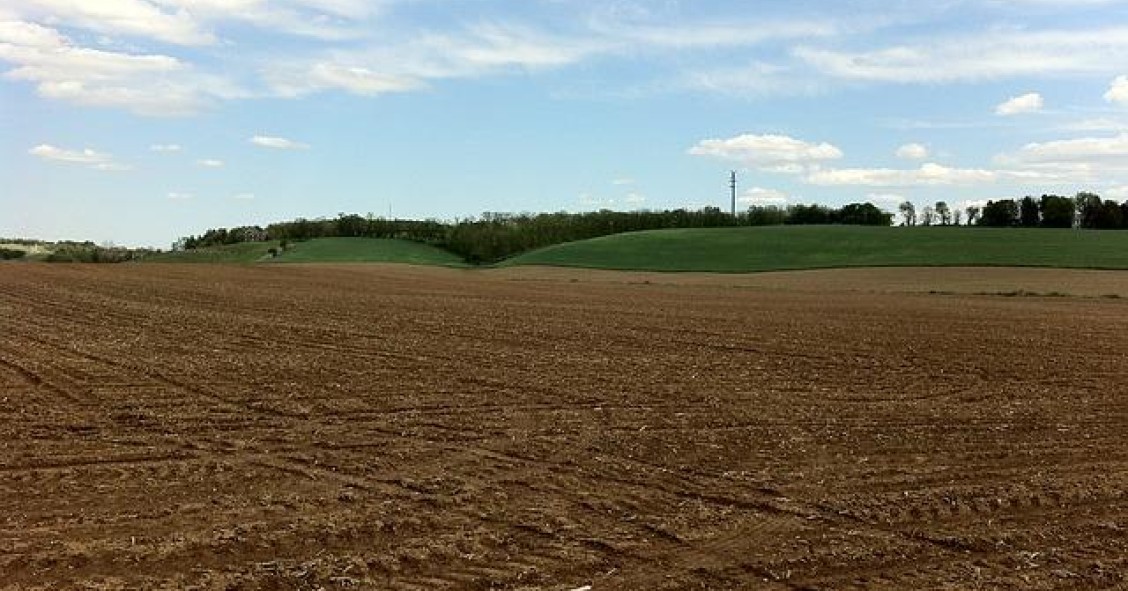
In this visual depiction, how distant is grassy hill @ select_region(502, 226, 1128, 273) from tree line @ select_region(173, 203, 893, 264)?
2588 cm

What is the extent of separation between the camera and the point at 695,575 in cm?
754

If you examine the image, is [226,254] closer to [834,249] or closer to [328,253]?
[328,253]

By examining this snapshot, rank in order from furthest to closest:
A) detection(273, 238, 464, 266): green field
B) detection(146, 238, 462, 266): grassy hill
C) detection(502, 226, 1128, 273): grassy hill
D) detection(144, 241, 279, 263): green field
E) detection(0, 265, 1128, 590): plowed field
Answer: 1. detection(144, 241, 279, 263): green field
2. detection(146, 238, 462, 266): grassy hill
3. detection(273, 238, 464, 266): green field
4. detection(502, 226, 1128, 273): grassy hill
5. detection(0, 265, 1128, 590): plowed field

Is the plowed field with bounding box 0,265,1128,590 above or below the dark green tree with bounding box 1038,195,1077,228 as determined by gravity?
below

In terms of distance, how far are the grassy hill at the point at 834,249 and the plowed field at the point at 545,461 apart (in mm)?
58309

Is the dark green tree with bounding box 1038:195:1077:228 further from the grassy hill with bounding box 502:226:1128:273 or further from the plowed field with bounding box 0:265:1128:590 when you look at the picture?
the plowed field with bounding box 0:265:1128:590

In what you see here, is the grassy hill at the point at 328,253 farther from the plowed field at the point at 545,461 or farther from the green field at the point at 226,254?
the plowed field at the point at 545,461

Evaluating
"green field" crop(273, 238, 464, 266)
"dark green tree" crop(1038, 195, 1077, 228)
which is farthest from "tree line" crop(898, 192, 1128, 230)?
"green field" crop(273, 238, 464, 266)

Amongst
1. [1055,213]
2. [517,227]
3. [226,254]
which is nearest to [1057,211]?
[1055,213]

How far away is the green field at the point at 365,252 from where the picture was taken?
110m

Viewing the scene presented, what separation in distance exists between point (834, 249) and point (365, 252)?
5292 cm

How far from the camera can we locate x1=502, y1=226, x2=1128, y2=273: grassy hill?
80625 mm

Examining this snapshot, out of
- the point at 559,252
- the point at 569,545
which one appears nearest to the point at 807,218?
the point at 559,252

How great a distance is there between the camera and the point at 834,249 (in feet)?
301
